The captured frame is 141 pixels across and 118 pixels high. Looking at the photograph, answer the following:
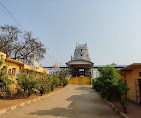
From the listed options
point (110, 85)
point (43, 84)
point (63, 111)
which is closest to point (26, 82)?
point (43, 84)

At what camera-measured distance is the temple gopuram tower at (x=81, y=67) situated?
32372 millimetres

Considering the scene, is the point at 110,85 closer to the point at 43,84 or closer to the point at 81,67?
the point at 43,84

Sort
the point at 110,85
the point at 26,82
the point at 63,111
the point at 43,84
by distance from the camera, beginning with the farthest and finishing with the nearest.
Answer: the point at 43,84, the point at 26,82, the point at 110,85, the point at 63,111

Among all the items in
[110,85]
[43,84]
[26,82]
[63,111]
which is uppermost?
[26,82]

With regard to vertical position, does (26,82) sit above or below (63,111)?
above

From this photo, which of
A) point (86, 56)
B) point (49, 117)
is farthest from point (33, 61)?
point (86, 56)

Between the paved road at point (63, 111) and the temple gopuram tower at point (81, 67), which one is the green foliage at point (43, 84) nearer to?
the paved road at point (63, 111)

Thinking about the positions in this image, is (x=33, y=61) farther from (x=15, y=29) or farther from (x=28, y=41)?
(x=15, y=29)

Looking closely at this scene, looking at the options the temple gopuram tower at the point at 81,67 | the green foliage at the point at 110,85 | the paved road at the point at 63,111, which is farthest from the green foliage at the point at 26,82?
the temple gopuram tower at the point at 81,67

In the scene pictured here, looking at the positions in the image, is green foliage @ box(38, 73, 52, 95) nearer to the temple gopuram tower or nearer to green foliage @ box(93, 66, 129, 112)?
green foliage @ box(93, 66, 129, 112)

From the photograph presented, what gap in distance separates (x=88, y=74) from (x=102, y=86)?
29.7 metres

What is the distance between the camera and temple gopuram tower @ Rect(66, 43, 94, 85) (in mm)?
32372

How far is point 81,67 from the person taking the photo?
124 ft

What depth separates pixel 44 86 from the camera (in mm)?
12570
